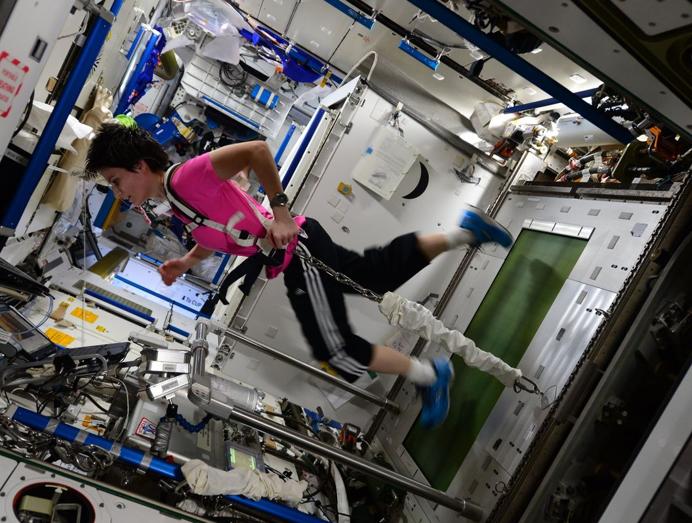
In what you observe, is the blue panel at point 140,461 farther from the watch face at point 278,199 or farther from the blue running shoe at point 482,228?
the blue running shoe at point 482,228

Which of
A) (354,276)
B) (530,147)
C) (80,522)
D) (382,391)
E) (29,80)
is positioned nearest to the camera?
(29,80)

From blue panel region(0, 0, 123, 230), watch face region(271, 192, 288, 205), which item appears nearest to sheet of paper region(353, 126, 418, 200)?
watch face region(271, 192, 288, 205)

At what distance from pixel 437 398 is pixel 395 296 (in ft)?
2.27

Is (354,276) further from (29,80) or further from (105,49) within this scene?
(105,49)

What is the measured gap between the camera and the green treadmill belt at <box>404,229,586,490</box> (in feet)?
10.2

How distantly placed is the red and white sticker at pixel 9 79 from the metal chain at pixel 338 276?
5.41ft

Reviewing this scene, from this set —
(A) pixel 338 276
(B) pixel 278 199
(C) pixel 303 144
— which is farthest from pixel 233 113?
(A) pixel 338 276

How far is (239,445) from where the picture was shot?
120 inches

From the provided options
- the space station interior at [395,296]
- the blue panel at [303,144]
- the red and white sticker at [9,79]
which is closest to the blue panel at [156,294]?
the space station interior at [395,296]

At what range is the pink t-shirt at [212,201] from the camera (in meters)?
2.55

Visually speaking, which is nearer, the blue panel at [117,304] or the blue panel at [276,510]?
the blue panel at [276,510]

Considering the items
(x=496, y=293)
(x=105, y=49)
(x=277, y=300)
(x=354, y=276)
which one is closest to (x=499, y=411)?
(x=496, y=293)

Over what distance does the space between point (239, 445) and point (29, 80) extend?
7.85 feet

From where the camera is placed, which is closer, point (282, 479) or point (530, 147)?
point (282, 479)
